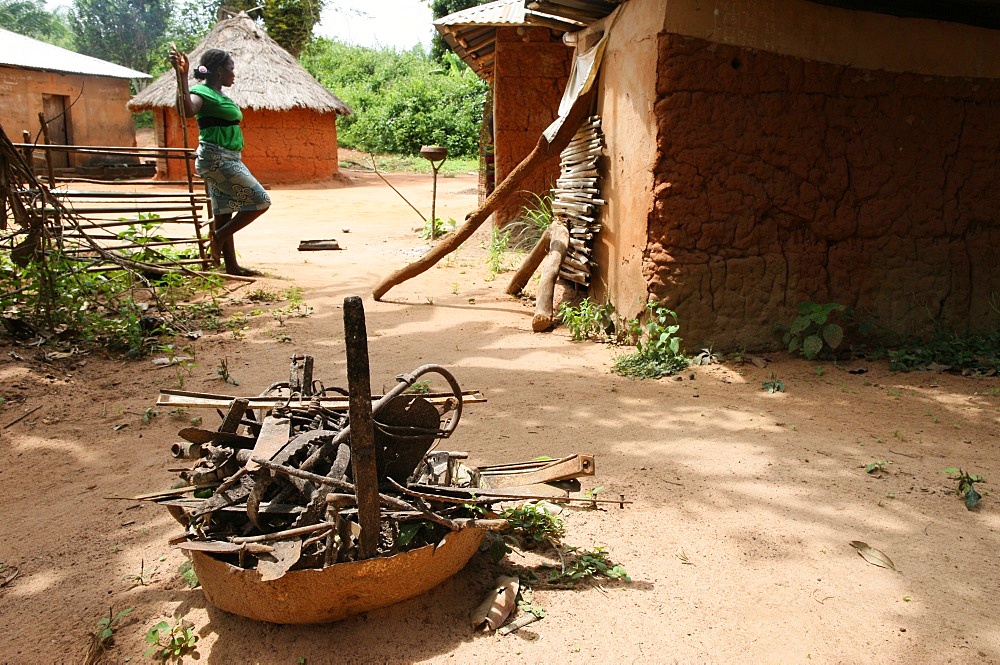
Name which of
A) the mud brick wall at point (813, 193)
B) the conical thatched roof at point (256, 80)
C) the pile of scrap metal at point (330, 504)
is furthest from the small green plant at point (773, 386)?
the conical thatched roof at point (256, 80)

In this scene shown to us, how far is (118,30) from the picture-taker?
125 ft

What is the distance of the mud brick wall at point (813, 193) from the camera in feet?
14.8

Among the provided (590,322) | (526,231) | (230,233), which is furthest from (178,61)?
(590,322)

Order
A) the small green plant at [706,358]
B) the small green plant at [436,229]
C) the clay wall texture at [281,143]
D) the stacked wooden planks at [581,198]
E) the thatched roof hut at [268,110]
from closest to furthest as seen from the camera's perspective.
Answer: the small green plant at [706,358] < the stacked wooden planks at [581,198] < the small green plant at [436,229] < the thatched roof hut at [268,110] < the clay wall texture at [281,143]

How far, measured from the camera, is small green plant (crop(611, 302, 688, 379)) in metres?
4.52

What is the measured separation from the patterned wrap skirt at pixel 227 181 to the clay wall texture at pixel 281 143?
9715 millimetres

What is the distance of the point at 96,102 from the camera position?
18406 millimetres

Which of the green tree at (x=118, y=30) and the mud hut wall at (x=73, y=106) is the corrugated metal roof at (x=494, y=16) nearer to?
the mud hut wall at (x=73, y=106)

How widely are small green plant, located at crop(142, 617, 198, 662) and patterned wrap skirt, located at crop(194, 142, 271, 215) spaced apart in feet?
16.6

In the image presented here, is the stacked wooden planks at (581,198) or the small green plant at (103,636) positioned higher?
the stacked wooden planks at (581,198)

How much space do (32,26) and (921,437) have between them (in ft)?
159

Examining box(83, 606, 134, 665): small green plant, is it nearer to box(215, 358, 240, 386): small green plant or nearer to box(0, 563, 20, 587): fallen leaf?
box(0, 563, 20, 587): fallen leaf

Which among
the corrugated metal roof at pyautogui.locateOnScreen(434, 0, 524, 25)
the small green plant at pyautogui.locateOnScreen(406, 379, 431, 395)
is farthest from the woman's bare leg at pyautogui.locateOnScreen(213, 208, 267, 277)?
the small green plant at pyautogui.locateOnScreen(406, 379, 431, 395)

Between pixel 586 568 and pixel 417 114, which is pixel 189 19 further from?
pixel 586 568
